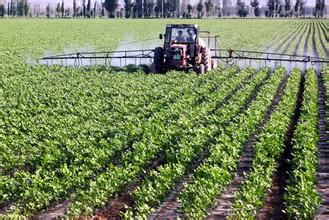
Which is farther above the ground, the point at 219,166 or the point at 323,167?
the point at 219,166

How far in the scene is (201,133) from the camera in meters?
11.4

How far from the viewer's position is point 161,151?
10531 mm

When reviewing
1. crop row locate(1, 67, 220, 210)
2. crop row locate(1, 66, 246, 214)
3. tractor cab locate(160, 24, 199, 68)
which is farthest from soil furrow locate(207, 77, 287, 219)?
tractor cab locate(160, 24, 199, 68)

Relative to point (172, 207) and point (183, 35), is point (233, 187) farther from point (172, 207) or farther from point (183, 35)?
point (183, 35)

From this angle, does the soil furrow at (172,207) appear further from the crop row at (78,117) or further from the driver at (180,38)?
the driver at (180,38)

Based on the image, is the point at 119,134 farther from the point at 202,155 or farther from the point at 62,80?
the point at 62,80

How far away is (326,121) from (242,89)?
4560mm

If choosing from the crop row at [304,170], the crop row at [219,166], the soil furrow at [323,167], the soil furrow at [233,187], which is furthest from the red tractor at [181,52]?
the soil furrow at [233,187]

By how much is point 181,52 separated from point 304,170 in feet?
39.3

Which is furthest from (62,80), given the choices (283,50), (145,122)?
(283,50)

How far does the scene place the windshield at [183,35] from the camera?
69.4 feet

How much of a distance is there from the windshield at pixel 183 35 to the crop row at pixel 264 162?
7.16 meters

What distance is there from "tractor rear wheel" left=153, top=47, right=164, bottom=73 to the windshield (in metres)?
0.67

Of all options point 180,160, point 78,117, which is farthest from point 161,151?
point 78,117
